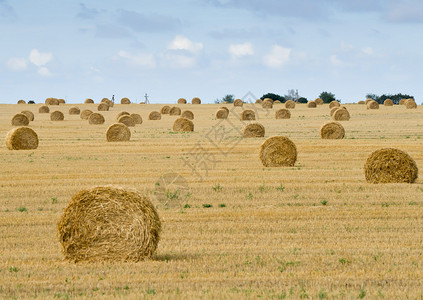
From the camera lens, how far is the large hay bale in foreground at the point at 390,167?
20719 millimetres

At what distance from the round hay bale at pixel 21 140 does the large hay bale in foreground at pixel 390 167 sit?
18.6m

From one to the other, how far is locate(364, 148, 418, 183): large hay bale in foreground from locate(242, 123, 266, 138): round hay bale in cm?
1804

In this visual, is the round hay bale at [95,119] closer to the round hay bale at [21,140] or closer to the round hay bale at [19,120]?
the round hay bale at [19,120]

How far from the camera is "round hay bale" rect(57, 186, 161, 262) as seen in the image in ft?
38.0

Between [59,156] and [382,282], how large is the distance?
22461mm

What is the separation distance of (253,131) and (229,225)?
24222 mm

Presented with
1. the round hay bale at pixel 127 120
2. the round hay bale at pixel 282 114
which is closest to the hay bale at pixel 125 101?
the round hay bale at pixel 282 114

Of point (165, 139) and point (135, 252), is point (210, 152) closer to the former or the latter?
point (165, 139)

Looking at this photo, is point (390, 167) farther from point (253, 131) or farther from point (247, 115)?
point (247, 115)

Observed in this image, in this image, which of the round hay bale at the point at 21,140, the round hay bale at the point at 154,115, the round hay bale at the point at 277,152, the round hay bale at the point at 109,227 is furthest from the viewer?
the round hay bale at the point at 154,115

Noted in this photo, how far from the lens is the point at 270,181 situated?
21.5 m

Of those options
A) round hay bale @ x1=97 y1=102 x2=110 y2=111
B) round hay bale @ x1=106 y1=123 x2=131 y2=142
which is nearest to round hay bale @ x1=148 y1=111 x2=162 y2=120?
round hay bale @ x1=97 y1=102 x2=110 y2=111

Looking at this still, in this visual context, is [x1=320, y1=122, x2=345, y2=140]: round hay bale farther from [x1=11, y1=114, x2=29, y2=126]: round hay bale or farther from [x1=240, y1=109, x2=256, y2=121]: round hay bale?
[x1=11, y1=114, x2=29, y2=126]: round hay bale

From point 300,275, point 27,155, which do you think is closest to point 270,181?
point 300,275
